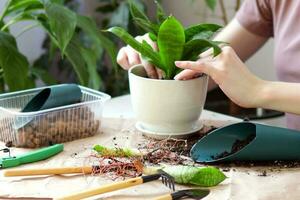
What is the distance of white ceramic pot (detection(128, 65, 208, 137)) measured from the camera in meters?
0.92

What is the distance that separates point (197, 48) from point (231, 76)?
0.08 metres

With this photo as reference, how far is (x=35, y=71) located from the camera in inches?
54.1

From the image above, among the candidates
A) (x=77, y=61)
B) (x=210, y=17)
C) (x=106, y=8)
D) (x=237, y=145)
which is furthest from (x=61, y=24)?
(x=210, y=17)

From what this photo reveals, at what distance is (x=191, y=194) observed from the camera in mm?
745

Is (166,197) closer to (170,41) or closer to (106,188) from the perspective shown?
(106,188)

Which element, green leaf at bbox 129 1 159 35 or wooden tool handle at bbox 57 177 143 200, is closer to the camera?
wooden tool handle at bbox 57 177 143 200

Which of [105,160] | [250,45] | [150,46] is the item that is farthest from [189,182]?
[250,45]

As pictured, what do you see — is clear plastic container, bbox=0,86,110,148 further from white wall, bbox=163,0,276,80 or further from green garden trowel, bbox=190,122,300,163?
white wall, bbox=163,0,276,80

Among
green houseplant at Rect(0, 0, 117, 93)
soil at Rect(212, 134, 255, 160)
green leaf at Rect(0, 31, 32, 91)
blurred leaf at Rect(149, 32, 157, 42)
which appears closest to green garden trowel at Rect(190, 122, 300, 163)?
soil at Rect(212, 134, 255, 160)

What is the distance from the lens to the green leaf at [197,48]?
90cm

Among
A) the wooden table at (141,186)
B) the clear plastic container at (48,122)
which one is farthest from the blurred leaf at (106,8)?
the wooden table at (141,186)

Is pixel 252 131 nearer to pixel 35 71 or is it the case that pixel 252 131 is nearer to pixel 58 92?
pixel 58 92

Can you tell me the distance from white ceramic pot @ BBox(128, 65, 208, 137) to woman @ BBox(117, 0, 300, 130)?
2 centimetres

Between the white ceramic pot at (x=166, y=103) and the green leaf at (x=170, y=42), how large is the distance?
0.04 metres
